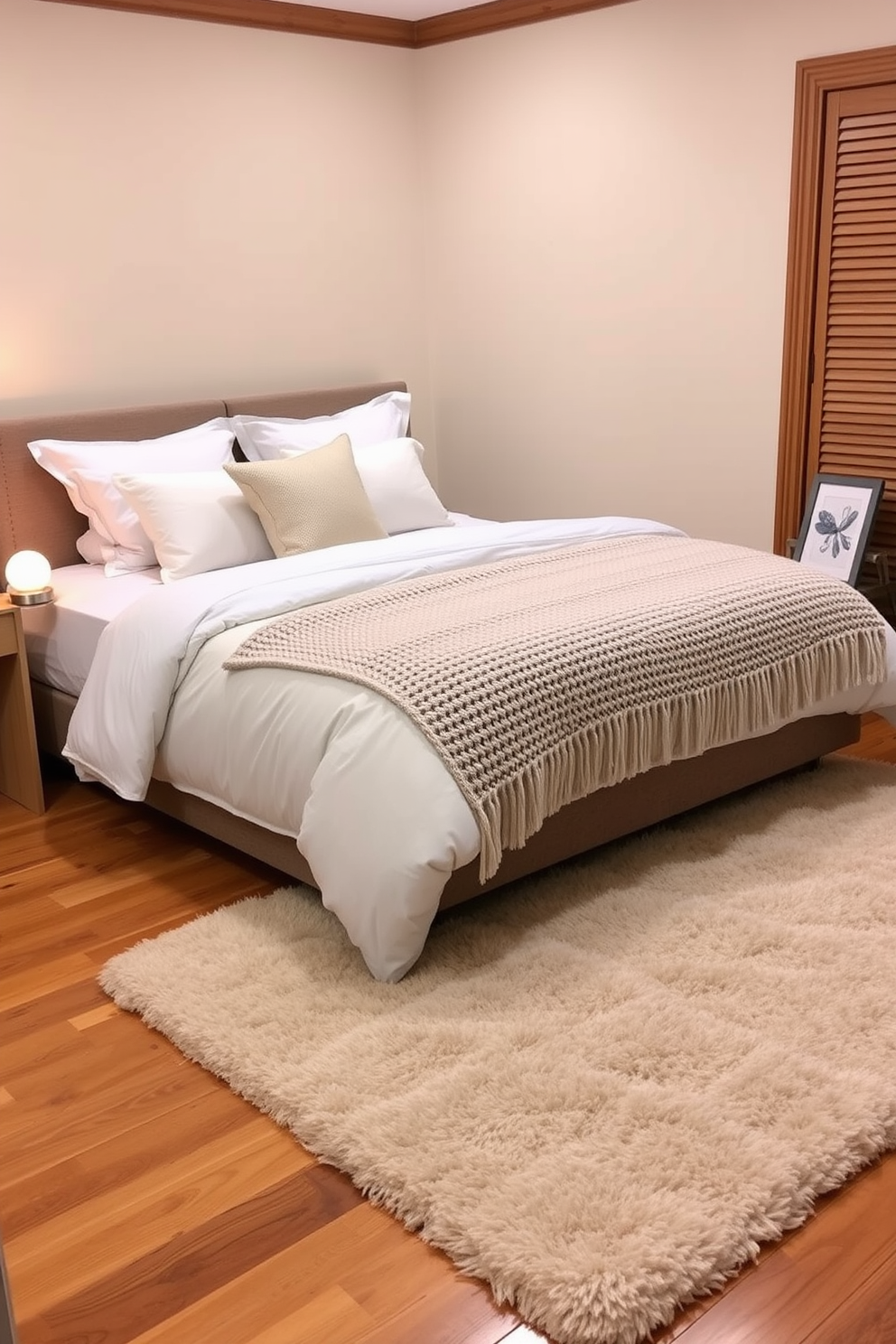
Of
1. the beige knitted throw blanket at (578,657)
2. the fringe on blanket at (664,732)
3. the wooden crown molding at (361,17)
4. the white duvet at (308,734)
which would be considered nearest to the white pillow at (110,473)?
the white duvet at (308,734)

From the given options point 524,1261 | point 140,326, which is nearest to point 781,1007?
point 524,1261

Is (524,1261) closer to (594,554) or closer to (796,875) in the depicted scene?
(796,875)

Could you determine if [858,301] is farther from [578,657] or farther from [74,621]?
[74,621]

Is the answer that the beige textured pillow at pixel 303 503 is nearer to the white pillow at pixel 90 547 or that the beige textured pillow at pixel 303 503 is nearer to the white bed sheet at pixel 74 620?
the white bed sheet at pixel 74 620

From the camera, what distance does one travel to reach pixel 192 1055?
7.36 feet

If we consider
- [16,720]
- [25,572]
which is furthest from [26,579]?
[16,720]

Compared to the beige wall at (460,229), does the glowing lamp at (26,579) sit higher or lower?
lower

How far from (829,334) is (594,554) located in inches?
49.3

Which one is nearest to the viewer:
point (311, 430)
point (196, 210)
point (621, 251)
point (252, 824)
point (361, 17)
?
point (252, 824)

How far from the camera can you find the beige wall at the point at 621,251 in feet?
13.3

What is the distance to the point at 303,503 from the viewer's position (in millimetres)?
3619

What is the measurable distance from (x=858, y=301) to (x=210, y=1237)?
10.9ft

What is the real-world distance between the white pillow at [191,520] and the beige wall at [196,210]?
27.1 inches

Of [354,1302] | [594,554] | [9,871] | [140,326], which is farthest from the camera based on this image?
[140,326]
